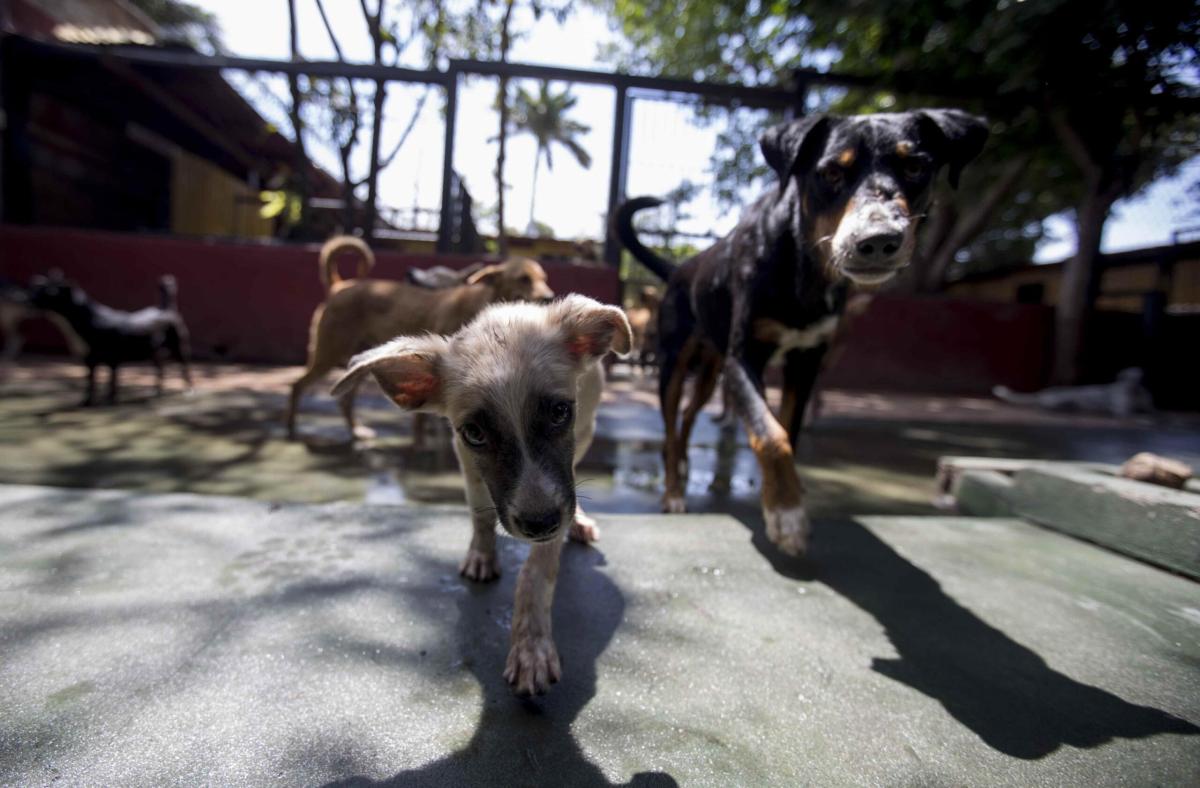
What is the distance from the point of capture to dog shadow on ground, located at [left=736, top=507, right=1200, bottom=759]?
1766mm

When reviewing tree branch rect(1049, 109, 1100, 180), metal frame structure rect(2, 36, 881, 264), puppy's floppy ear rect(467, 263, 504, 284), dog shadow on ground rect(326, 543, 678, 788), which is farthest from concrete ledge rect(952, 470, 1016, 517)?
tree branch rect(1049, 109, 1100, 180)

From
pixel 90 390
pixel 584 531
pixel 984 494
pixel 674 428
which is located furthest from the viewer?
pixel 90 390

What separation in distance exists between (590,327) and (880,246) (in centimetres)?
129

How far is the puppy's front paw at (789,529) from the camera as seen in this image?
2.68 metres

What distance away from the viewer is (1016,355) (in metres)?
12.7

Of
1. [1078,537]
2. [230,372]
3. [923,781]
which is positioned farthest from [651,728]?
[230,372]

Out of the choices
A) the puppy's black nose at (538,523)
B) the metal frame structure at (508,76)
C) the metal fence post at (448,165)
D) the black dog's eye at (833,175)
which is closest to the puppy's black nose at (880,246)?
the black dog's eye at (833,175)

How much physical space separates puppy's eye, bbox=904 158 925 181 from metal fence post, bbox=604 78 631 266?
7.49 m

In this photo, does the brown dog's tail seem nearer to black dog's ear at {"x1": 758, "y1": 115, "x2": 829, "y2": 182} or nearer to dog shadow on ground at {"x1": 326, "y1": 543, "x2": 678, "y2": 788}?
black dog's ear at {"x1": 758, "y1": 115, "x2": 829, "y2": 182}

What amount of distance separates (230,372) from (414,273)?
17.9 ft

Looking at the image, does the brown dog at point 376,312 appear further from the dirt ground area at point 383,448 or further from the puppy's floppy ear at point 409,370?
the puppy's floppy ear at point 409,370

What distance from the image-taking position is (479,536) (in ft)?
8.66

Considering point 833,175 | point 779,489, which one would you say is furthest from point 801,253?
point 779,489

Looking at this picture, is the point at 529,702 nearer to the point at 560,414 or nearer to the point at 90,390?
the point at 560,414
